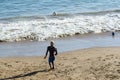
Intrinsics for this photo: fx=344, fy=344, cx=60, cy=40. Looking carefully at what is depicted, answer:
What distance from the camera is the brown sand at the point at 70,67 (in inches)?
506

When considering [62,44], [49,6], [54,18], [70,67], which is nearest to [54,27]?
[54,18]

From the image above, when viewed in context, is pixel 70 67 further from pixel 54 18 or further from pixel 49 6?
pixel 49 6

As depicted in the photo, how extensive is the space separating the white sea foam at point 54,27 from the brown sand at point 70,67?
151 inches

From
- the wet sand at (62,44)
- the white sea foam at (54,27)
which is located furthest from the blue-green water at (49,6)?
the wet sand at (62,44)

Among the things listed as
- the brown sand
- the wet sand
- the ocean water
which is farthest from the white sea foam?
the brown sand

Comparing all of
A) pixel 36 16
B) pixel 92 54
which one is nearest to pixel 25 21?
pixel 36 16

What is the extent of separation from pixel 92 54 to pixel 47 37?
4.16m

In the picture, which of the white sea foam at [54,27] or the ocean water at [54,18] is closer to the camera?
the white sea foam at [54,27]

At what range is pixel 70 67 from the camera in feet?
45.3

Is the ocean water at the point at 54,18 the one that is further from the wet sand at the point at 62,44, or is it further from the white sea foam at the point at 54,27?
the wet sand at the point at 62,44

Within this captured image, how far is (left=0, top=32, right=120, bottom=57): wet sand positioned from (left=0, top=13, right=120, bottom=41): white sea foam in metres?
0.89

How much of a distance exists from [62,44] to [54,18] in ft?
25.0

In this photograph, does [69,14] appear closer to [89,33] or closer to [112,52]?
[89,33]

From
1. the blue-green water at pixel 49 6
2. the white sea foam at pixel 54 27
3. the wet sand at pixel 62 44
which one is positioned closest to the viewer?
the wet sand at pixel 62 44
